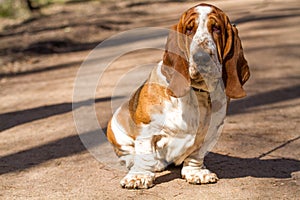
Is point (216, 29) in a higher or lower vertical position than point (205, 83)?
higher

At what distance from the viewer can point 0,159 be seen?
583cm

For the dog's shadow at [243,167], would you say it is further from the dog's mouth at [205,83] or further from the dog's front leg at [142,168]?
the dog's mouth at [205,83]

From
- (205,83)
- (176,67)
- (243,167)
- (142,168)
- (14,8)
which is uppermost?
(176,67)

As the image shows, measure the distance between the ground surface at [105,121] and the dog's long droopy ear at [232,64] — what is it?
85 cm

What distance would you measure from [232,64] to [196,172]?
3.35 feet

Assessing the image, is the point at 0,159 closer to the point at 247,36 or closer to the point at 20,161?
the point at 20,161

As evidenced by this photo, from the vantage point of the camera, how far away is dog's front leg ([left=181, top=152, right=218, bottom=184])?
15.3 feet

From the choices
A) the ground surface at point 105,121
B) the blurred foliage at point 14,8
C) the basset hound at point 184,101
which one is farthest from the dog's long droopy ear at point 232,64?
the blurred foliage at point 14,8

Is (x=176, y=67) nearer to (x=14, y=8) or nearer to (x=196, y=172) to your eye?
(x=196, y=172)

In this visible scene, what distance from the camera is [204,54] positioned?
12.6 ft

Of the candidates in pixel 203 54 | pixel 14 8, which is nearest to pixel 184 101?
pixel 203 54

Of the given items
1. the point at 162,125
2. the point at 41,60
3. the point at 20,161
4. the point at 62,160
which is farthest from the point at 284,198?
the point at 41,60

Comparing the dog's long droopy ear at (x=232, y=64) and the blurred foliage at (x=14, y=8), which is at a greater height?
the dog's long droopy ear at (x=232, y=64)

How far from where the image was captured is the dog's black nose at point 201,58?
3840 millimetres
